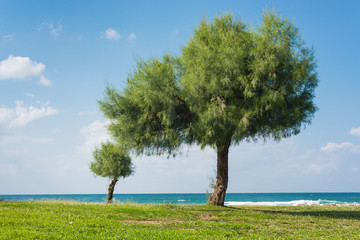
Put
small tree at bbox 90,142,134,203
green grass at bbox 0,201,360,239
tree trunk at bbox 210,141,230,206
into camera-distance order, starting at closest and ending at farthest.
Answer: green grass at bbox 0,201,360,239, tree trunk at bbox 210,141,230,206, small tree at bbox 90,142,134,203

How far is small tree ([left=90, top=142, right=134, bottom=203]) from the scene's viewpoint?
3522cm

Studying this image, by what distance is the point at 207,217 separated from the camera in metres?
16.8

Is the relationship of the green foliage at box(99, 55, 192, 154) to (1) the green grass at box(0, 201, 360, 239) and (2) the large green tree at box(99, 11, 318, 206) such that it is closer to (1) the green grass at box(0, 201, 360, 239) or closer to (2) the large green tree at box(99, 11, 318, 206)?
(2) the large green tree at box(99, 11, 318, 206)

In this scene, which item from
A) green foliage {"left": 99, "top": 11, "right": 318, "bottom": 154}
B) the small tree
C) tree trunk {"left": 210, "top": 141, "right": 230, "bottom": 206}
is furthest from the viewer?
the small tree

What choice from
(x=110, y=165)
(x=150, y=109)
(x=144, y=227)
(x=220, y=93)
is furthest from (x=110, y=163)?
(x=144, y=227)

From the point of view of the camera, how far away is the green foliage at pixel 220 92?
20141 millimetres

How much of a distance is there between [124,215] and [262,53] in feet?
44.2

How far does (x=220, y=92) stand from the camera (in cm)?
2048

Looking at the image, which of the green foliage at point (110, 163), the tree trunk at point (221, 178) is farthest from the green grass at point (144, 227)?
Result: the green foliage at point (110, 163)

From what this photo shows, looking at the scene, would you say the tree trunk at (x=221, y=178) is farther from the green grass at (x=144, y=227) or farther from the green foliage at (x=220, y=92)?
the green grass at (x=144, y=227)

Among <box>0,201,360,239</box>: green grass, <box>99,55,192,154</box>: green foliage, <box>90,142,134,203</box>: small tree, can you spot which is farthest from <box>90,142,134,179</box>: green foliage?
<box>0,201,360,239</box>: green grass

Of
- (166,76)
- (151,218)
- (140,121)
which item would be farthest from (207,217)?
(166,76)

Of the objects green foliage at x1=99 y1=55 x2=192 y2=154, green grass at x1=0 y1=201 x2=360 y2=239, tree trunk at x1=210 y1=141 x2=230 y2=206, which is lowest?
green grass at x1=0 y1=201 x2=360 y2=239

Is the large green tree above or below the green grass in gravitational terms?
above
